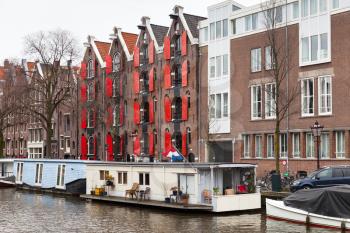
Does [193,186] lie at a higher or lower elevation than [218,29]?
lower

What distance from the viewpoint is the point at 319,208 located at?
2480cm

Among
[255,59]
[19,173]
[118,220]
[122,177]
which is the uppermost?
[255,59]

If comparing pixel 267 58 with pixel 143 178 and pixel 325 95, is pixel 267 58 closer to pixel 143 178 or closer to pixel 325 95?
pixel 325 95

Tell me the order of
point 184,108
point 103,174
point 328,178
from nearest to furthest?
point 328,178
point 103,174
point 184,108

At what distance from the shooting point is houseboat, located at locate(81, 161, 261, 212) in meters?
28.9

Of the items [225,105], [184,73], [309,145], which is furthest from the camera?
[184,73]

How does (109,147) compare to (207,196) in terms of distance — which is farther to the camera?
(109,147)

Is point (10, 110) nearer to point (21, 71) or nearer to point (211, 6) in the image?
point (21, 71)

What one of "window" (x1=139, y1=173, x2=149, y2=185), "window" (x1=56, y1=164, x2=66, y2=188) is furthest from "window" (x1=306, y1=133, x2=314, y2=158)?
"window" (x1=56, y1=164, x2=66, y2=188)

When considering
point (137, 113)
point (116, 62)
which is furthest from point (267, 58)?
point (116, 62)

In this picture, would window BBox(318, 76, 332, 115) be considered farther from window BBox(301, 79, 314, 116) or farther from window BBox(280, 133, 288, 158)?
window BBox(280, 133, 288, 158)

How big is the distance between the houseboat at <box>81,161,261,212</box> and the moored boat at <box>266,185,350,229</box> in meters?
2.91

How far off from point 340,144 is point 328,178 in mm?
9836

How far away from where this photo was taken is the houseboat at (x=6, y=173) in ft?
161
